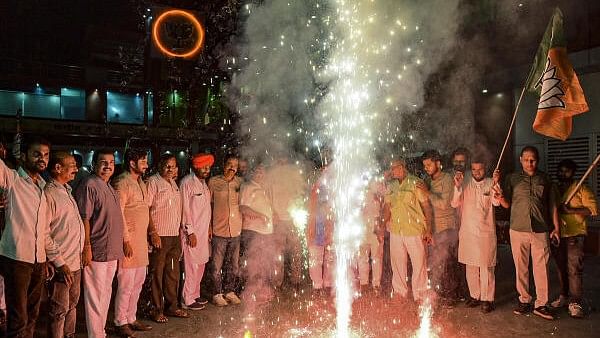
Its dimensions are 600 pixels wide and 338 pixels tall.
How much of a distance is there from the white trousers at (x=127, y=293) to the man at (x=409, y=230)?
3306 mm

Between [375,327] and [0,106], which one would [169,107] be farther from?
[375,327]

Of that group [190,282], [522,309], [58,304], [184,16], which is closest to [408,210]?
[522,309]

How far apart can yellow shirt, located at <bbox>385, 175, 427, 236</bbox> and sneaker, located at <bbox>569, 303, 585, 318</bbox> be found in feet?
6.46

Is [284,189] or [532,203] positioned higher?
[284,189]

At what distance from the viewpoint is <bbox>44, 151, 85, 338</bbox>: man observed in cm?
414

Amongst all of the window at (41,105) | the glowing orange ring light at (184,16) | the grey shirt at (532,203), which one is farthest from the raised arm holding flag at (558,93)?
the window at (41,105)

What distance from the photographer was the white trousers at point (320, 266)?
6.71 m

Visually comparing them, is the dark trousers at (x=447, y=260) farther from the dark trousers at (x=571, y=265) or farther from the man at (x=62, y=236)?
the man at (x=62, y=236)

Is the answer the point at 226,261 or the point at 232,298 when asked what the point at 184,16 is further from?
the point at 232,298

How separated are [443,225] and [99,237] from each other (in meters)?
4.35

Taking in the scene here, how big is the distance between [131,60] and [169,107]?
6.26 m

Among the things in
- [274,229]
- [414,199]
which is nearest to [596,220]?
[414,199]

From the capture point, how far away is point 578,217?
5.89 metres

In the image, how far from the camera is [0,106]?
2353 cm
